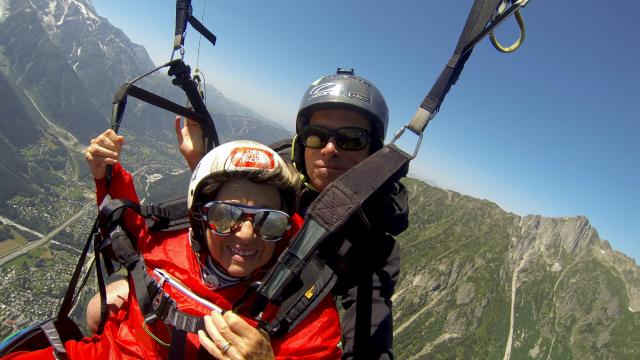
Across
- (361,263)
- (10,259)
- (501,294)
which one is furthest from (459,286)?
(361,263)

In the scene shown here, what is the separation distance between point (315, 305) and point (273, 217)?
2.81 feet

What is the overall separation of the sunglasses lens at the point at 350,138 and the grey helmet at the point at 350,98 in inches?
10.7

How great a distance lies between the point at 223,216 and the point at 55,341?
2.17 meters

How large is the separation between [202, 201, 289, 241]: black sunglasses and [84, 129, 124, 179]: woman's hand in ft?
3.53

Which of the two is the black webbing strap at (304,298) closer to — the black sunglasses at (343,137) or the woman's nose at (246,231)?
the woman's nose at (246,231)

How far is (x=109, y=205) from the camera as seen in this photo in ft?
11.4

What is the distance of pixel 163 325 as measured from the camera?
10.7 feet

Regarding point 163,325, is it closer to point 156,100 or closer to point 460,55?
point 156,100

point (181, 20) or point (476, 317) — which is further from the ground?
point (181, 20)

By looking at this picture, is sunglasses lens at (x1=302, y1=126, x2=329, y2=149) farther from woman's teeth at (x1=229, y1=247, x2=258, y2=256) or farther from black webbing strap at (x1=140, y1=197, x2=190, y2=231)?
woman's teeth at (x1=229, y1=247, x2=258, y2=256)

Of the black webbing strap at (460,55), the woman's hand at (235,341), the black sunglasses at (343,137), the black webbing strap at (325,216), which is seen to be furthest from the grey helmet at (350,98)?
the woman's hand at (235,341)

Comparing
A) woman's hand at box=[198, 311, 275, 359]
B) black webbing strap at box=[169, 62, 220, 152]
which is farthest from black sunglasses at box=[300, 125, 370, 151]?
woman's hand at box=[198, 311, 275, 359]

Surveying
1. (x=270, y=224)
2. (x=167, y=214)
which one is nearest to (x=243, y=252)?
(x=270, y=224)

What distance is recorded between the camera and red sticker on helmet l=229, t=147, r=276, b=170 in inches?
133
